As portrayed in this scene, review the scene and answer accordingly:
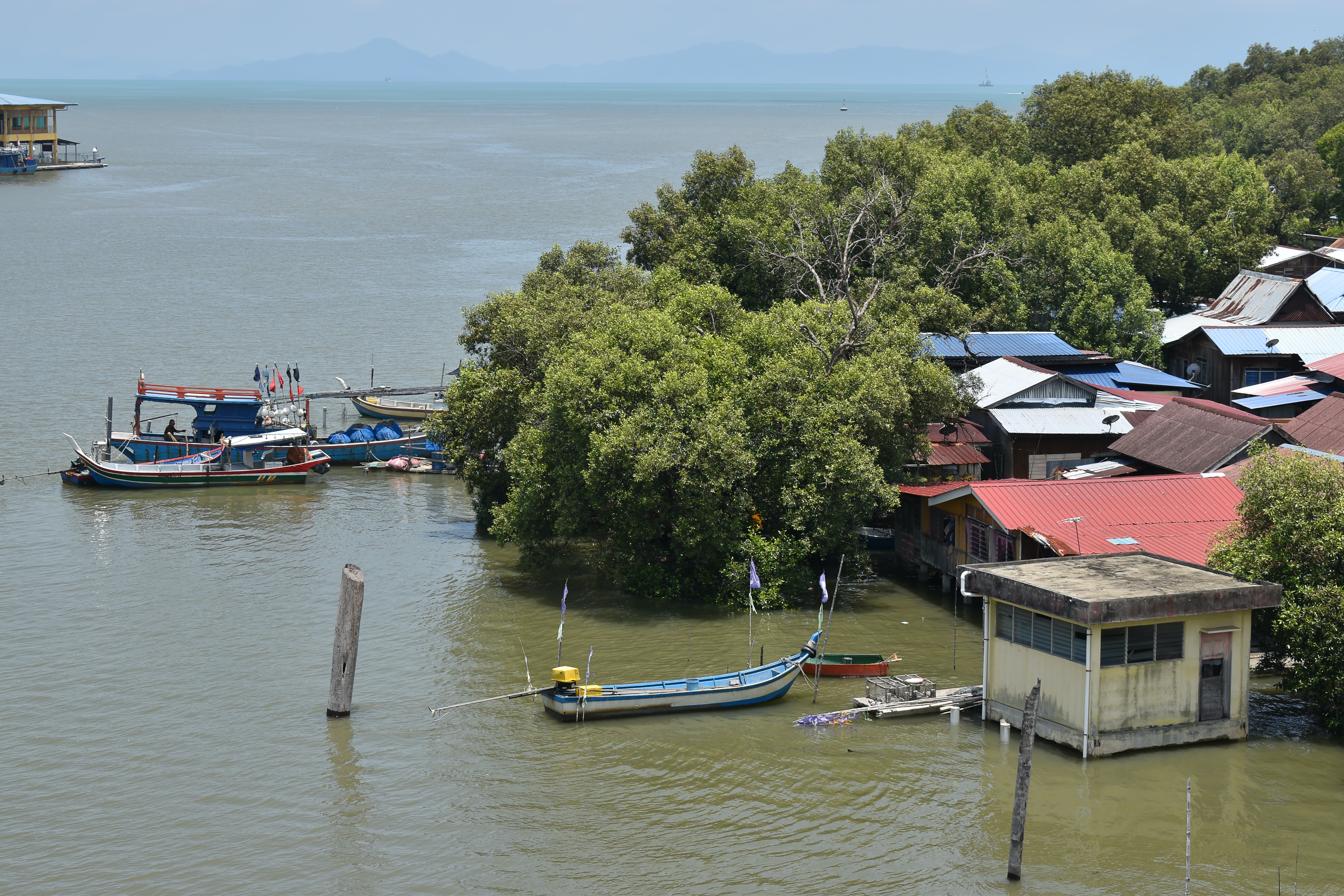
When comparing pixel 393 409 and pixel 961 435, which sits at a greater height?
pixel 961 435

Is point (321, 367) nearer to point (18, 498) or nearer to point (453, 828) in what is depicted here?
point (18, 498)

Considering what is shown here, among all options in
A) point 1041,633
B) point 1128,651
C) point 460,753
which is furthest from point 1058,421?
point 460,753

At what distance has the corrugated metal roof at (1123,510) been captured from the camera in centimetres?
3172

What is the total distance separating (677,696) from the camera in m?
28.9

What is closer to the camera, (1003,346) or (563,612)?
(563,612)

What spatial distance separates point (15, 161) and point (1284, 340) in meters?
156

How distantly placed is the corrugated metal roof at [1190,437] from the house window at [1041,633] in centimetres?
1335

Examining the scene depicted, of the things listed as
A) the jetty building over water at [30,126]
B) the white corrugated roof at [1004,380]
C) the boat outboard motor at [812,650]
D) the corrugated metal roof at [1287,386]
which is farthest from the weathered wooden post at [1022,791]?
the jetty building over water at [30,126]

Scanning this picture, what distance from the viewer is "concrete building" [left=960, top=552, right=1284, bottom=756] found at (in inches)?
972

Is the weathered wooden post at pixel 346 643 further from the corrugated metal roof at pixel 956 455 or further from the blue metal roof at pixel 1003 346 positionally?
the blue metal roof at pixel 1003 346

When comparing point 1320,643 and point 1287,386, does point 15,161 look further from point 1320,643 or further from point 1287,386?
point 1320,643

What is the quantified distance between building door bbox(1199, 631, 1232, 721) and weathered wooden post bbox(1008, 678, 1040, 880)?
5.13 meters

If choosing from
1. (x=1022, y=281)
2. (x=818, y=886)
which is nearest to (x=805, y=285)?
(x=1022, y=281)

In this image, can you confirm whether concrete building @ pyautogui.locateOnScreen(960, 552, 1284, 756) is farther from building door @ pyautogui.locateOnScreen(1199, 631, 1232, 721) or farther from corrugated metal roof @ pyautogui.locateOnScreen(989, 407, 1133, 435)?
corrugated metal roof @ pyautogui.locateOnScreen(989, 407, 1133, 435)
